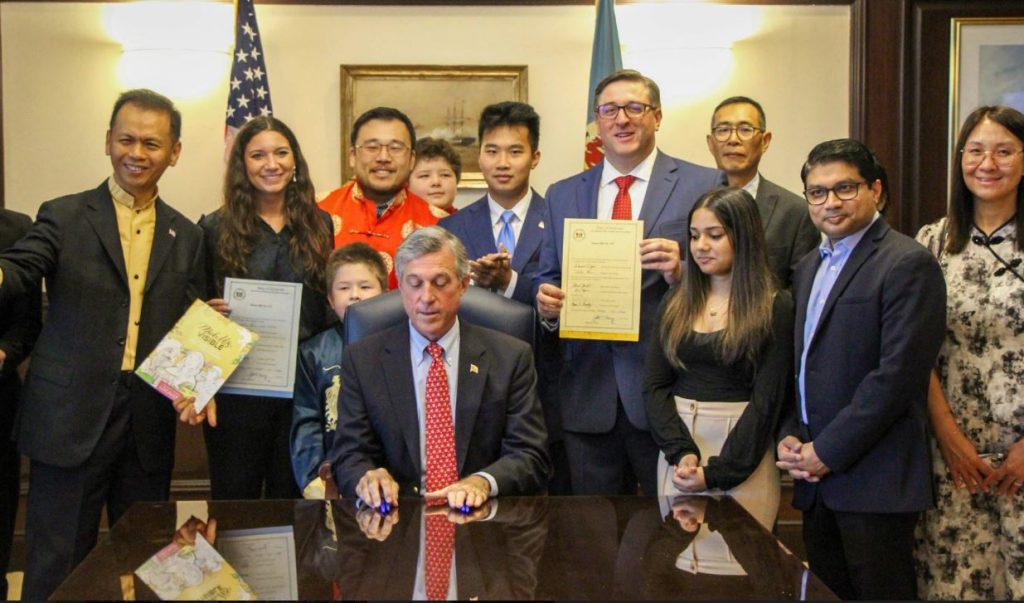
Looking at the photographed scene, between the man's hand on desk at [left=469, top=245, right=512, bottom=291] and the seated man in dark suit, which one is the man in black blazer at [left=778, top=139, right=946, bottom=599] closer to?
the seated man in dark suit

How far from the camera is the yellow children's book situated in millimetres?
3180

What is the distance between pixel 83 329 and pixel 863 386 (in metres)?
2.32

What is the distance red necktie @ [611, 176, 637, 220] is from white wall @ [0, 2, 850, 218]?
213 centimetres

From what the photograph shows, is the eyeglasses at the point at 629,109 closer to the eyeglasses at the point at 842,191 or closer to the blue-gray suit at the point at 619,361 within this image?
the blue-gray suit at the point at 619,361

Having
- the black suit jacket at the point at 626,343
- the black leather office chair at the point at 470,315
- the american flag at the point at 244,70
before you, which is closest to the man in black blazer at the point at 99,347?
the black leather office chair at the point at 470,315

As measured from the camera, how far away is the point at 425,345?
2.90m

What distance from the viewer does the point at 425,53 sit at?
5461 mm

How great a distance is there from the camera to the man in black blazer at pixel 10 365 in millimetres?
3488

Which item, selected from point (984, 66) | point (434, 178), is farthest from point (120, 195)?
point (984, 66)

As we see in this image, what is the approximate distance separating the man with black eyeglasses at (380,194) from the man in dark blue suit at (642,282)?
2.25ft

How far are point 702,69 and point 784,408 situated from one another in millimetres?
2864

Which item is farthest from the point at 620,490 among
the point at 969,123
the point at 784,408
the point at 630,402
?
the point at 969,123

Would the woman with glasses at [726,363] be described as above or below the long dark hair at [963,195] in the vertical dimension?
below

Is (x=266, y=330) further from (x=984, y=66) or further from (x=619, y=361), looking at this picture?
(x=984, y=66)
